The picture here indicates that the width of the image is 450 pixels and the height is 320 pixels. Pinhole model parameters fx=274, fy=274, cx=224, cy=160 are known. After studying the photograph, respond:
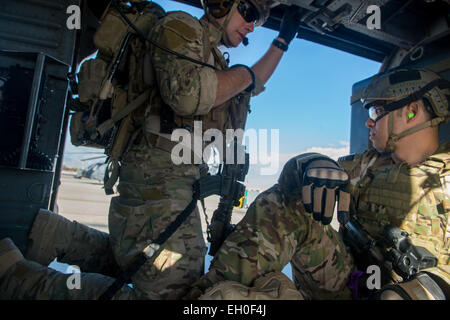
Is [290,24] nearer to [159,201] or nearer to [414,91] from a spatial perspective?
[414,91]

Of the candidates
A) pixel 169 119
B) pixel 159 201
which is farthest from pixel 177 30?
pixel 159 201

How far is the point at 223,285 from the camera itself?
847 millimetres

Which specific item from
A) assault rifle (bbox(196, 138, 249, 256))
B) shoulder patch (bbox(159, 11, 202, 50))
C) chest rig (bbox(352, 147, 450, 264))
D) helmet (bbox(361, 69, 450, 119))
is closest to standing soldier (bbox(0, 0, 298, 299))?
shoulder patch (bbox(159, 11, 202, 50))

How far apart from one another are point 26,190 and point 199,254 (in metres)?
1.06

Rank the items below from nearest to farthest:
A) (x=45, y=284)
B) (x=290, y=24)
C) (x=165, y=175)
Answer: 1. (x=45, y=284)
2. (x=165, y=175)
3. (x=290, y=24)

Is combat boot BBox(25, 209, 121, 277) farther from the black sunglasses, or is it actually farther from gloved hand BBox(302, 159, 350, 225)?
the black sunglasses

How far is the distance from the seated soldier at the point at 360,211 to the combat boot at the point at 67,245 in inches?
31.3

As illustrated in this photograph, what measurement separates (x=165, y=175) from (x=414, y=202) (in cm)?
117

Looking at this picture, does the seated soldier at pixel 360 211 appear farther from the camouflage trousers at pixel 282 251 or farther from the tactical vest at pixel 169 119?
the tactical vest at pixel 169 119

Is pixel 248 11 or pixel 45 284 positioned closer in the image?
pixel 45 284

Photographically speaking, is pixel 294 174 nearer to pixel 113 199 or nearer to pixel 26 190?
pixel 113 199

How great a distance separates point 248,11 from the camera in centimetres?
149

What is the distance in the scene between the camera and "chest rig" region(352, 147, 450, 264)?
124 centimetres

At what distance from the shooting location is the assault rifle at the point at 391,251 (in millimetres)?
1053
